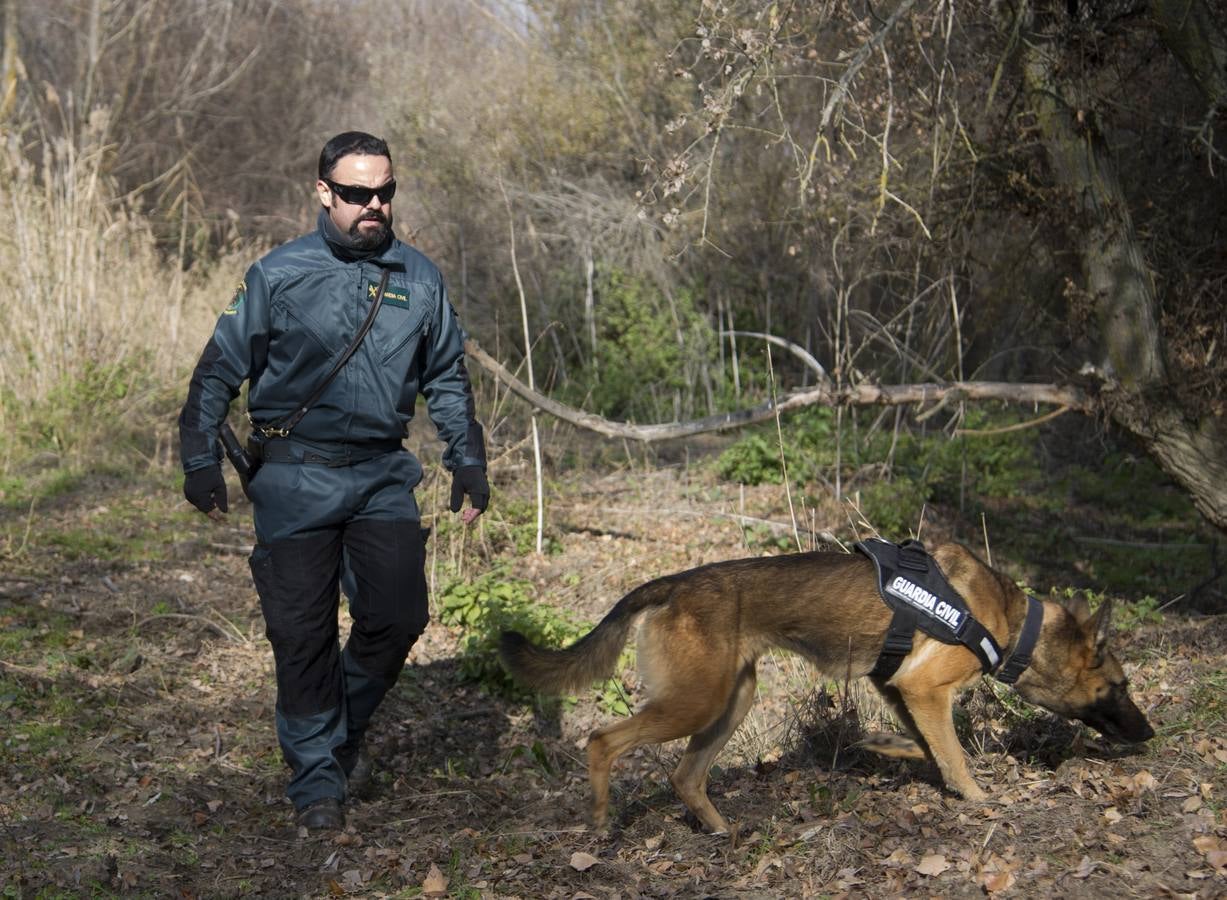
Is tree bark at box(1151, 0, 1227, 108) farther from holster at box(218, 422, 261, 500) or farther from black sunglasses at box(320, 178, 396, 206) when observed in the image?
holster at box(218, 422, 261, 500)

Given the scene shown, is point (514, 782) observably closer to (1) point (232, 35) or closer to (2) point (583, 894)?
(2) point (583, 894)

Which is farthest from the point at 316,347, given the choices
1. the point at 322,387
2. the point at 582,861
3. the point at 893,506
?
the point at 893,506

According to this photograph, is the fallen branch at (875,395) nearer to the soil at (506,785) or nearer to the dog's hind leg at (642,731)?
the soil at (506,785)

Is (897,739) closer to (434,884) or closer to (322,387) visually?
(434,884)

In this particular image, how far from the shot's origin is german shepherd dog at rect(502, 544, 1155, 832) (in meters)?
4.57

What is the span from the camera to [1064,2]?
23.3 ft

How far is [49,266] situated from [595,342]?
5649 millimetres

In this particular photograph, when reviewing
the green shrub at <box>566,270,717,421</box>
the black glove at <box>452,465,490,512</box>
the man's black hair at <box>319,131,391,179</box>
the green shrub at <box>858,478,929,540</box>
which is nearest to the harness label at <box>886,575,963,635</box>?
the black glove at <box>452,465,490,512</box>

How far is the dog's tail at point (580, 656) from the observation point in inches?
183

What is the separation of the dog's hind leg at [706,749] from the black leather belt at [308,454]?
68.0 inches

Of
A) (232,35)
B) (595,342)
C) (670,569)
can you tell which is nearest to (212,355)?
(670,569)

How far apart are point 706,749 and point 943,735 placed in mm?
933

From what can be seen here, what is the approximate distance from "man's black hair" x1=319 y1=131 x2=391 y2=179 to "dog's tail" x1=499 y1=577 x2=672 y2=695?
6.38ft

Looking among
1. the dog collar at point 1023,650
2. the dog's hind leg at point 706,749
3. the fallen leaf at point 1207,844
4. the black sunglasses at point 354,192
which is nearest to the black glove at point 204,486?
the black sunglasses at point 354,192
